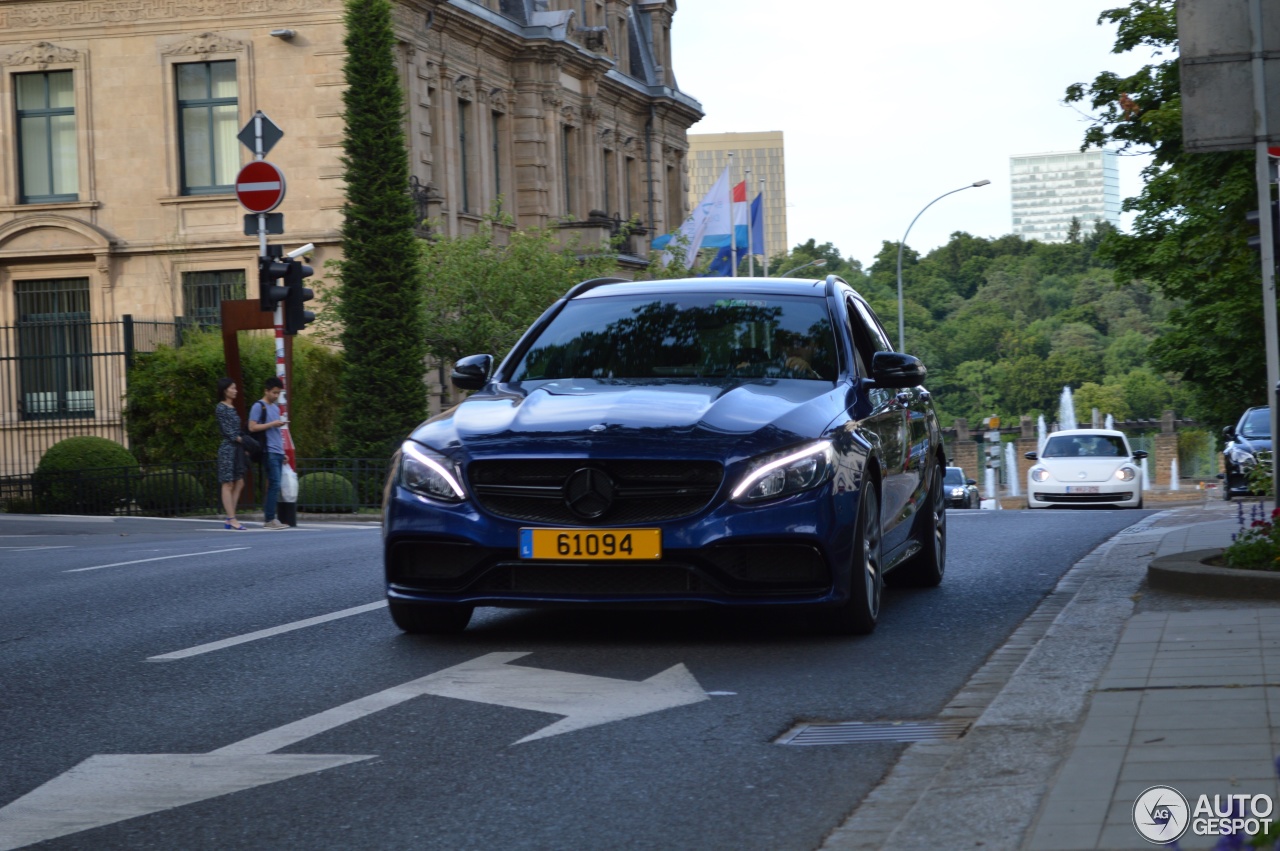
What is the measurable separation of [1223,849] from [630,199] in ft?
191

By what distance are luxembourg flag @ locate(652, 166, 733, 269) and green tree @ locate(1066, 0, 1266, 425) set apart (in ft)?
40.6

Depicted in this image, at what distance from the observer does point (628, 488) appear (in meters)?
7.80

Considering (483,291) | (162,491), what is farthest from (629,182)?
(162,491)

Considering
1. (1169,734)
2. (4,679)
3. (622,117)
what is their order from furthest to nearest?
(622,117)
(4,679)
(1169,734)

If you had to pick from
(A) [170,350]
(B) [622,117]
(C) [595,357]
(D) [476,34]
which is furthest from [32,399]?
(C) [595,357]

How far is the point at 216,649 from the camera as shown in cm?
862

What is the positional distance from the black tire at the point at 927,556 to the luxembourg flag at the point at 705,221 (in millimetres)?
38963

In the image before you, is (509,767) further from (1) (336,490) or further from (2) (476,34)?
(2) (476,34)

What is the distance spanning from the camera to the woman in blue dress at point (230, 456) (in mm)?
23312

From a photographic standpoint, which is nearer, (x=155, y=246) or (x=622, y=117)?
(x=155, y=246)

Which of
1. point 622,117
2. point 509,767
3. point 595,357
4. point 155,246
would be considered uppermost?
point 622,117

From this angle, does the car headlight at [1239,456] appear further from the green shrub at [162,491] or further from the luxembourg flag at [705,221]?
the luxembourg flag at [705,221]

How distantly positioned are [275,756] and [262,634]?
324 cm

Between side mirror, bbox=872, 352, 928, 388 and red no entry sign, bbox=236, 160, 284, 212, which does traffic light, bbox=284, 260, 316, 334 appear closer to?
red no entry sign, bbox=236, 160, 284, 212
